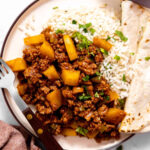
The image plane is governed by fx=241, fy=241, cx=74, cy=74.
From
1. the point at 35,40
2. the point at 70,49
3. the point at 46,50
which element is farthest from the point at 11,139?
the point at 70,49

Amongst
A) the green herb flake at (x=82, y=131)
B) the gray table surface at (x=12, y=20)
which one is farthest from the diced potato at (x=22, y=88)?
the green herb flake at (x=82, y=131)

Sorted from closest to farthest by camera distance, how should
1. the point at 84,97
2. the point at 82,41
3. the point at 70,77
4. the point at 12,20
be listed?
1. the point at 70,77
2. the point at 84,97
3. the point at 82,41
4. the point at 12,20

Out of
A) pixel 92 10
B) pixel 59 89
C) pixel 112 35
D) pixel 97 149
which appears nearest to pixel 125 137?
pixel 97 149

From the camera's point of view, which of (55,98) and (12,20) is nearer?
(55,98)

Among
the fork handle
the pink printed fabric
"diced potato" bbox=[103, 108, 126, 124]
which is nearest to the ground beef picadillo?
"diced potato" bbox=[103, 108, 126, 124]

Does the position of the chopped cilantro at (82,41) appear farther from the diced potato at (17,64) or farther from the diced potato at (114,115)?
the diced potato at (114,115)

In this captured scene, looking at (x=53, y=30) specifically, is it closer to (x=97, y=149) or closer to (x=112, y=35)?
(x=112, y=35)

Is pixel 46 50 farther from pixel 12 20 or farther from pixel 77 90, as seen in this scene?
pixel 12 20
